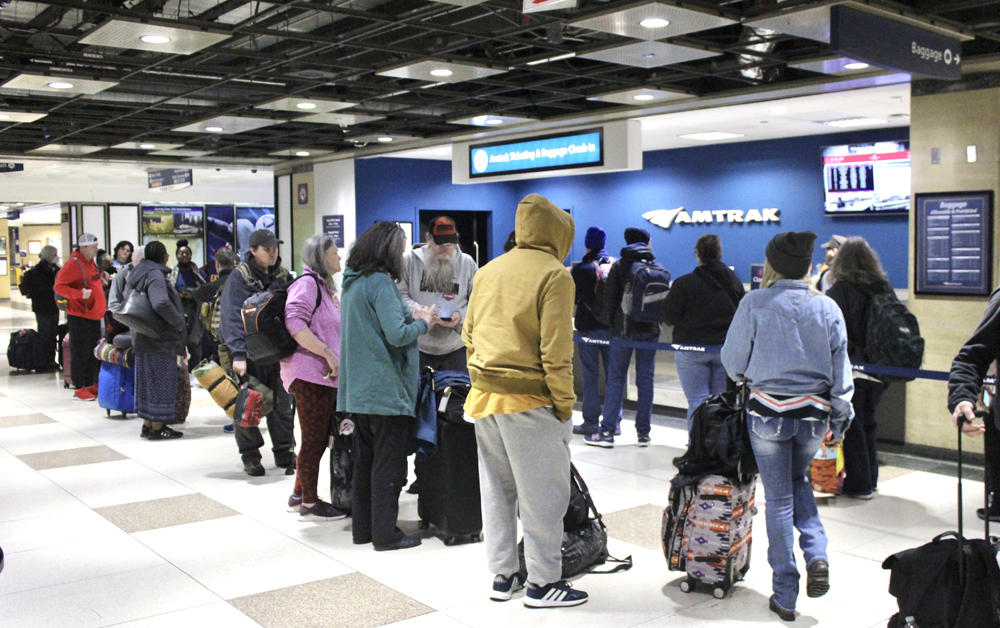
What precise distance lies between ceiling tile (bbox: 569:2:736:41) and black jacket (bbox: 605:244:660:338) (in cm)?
156

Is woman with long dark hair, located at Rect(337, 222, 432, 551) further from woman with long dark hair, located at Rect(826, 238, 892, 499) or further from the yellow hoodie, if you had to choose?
woman with long dark hair, located at Rect(826, 238, 892, 499)

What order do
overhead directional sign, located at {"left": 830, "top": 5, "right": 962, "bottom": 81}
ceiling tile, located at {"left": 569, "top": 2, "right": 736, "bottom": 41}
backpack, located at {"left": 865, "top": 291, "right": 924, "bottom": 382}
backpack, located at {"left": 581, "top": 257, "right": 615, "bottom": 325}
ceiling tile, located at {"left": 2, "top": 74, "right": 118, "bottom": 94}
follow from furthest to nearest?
ceiling tile, located at {"left": 2, "top": 74, "right": 118, "bottom": 94} < backpack, located at {"left": 581, "top": 257, "right": 615, "bottom": 325} < ceiling tile, located at {"left": 569, "top": 2, "right": 736, "bottom": 41} < backpack, located at {"left": 865, "top": 291, "right": 924, "bottom": 382} < overhead directional sign, located at {"left": 830, "top": 5, "right": 962, "bottom": 81}

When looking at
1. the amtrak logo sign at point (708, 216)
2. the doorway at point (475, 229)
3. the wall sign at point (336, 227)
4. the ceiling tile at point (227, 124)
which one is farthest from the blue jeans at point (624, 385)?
the doorway at point (475, 229)

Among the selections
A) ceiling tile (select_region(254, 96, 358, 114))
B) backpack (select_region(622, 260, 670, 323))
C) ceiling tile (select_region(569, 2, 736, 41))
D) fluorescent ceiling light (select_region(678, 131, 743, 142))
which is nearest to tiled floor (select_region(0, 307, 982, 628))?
backpack (select_region(622, 260, 670, 323))

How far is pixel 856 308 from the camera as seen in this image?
554 centimetres

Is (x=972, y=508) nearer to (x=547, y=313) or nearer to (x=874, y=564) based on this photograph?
(x=874, y=564)

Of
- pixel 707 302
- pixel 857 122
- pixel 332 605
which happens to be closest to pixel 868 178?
pixel 857 122

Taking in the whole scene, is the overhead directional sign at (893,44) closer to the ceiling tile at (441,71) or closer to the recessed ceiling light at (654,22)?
the recessed ceiling light at (654,22)

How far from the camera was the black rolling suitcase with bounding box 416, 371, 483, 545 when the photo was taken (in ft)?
14.5

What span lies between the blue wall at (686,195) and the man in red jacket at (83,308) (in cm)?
473

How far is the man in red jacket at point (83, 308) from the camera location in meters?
9.58

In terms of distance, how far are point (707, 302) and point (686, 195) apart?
25.6 ft

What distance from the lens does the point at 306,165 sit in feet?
48.3

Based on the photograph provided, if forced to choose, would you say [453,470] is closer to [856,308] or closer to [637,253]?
[856,308]
